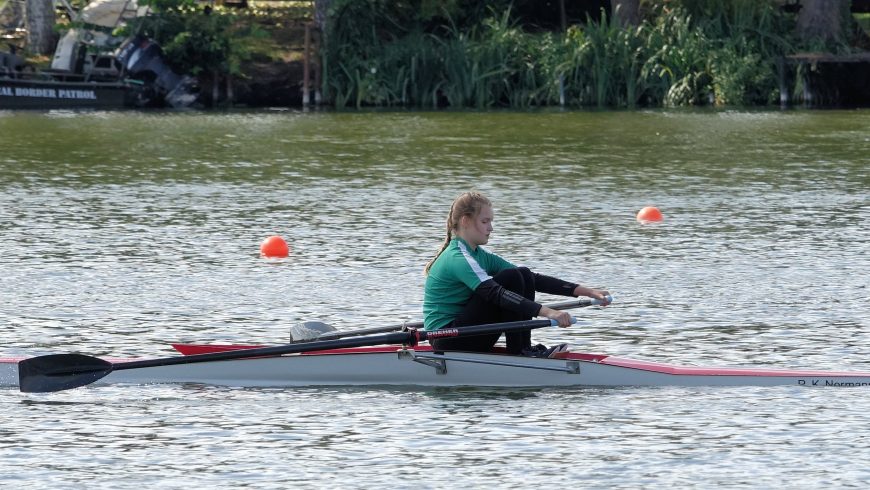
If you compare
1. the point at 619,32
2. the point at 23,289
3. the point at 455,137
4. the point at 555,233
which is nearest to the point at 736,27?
the point at 619,32

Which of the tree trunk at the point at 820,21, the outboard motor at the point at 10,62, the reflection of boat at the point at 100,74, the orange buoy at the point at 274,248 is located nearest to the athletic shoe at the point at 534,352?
the orange buoy at the point at 274,248

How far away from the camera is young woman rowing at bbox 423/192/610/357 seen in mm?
11266

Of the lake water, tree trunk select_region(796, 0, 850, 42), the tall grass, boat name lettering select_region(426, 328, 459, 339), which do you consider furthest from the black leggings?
tree trunk select_region(796, 0, 850, 42)

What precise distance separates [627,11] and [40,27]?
15.7 meters

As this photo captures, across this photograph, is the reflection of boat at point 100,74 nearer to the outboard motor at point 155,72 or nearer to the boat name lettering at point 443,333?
the outboard motor at point 155,72

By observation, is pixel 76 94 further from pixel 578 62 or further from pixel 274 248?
pixel 274 248

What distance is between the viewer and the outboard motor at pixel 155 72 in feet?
145

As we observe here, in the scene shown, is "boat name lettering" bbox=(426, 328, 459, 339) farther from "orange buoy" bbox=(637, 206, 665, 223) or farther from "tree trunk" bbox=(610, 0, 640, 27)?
"tree trunk" bbox=(610, 0, 640, 27)

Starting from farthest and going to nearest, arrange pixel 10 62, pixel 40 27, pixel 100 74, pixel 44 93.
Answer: pixel 40 27
pixel 100 74
pixel 10 62
pixel 44 93

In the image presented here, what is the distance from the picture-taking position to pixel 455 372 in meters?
11.6

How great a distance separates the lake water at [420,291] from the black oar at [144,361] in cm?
14

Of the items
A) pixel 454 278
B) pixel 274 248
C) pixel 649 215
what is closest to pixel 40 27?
pixel 649 215

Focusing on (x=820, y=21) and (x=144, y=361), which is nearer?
(x=144, y=361)

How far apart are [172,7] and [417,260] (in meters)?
29.5
